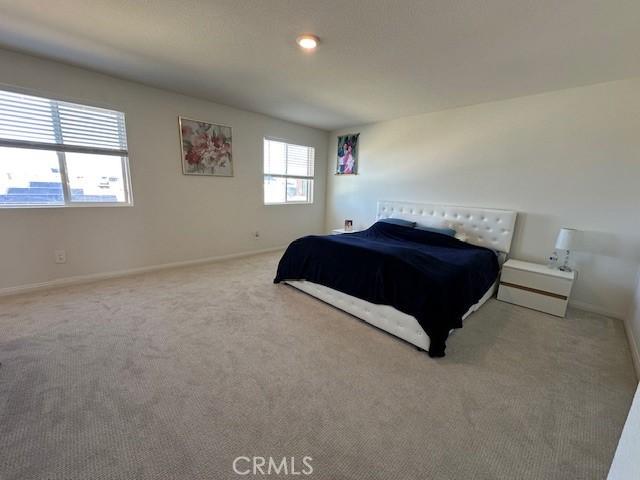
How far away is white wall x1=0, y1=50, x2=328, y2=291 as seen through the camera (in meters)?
2.73

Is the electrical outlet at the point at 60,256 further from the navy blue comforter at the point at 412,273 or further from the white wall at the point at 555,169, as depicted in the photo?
the white wall at the point at 555,169

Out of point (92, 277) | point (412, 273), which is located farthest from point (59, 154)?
point (412, 273)

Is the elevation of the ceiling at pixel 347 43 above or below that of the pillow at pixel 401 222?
above

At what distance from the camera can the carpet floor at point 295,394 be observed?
1.22m

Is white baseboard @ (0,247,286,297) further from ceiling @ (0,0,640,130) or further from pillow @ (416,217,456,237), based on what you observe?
pillow @ (416,217,456,237)

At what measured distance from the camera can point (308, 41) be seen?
207 centimetres

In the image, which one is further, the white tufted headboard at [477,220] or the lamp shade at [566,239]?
the white tufted headboard at [477,220]

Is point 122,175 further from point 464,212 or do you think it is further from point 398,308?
point 464,212

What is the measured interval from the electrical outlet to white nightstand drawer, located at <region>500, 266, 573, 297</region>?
16.4 feet

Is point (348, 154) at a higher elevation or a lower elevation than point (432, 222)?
higher

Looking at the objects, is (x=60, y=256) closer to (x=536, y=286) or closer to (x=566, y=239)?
(x=536, y=286)

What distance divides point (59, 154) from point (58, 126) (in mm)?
290

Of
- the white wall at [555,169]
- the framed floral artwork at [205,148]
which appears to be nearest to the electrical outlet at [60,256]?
the framed floral artwork at [205,148]

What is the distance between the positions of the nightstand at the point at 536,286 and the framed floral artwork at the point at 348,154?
3008mm
